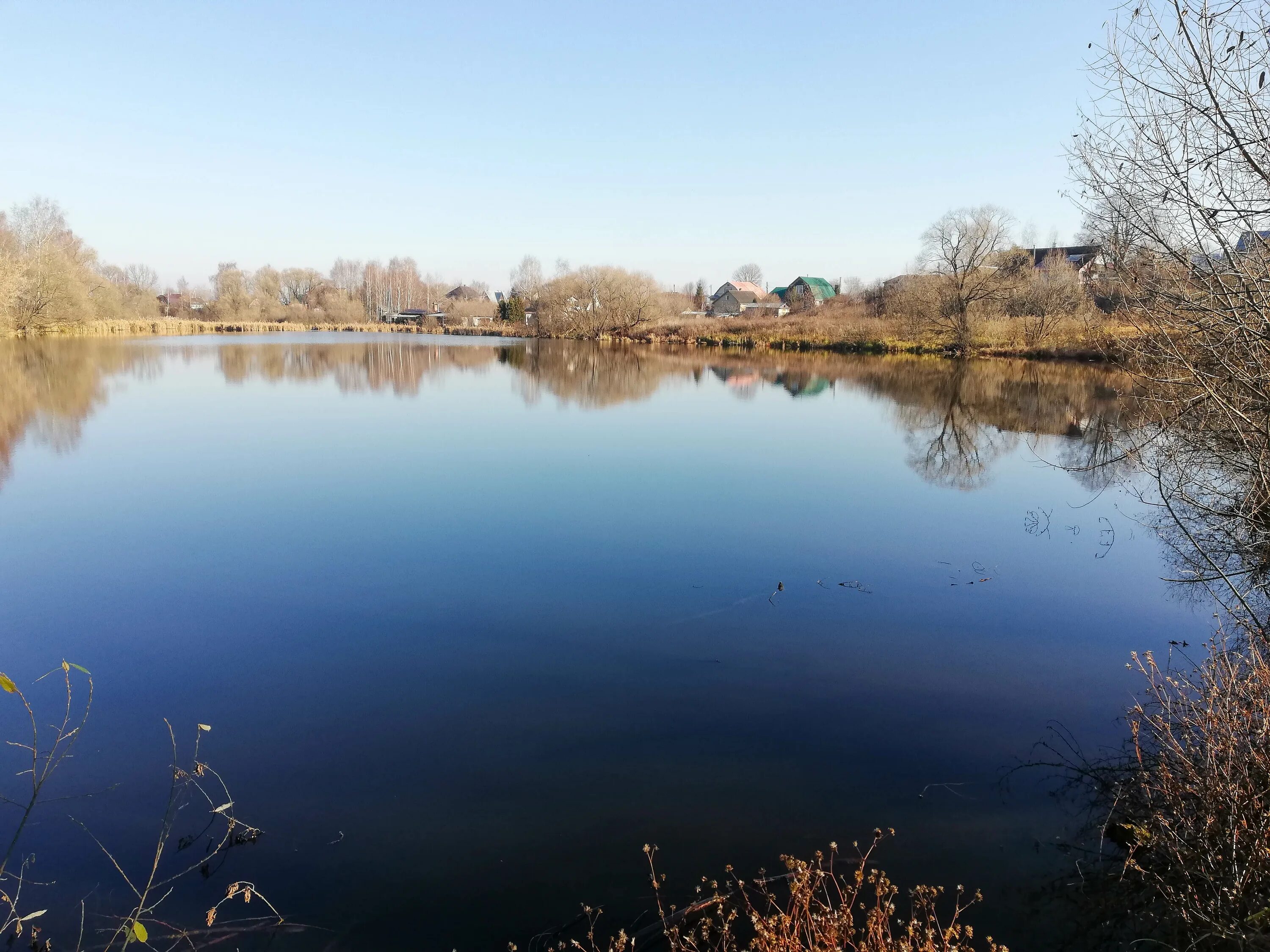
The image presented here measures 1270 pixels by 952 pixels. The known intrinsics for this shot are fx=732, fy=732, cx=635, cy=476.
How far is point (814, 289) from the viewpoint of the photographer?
2790 inches

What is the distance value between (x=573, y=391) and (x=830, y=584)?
1593 centimetres

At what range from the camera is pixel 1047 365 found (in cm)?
3044

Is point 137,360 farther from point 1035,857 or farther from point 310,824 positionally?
point 1035,857

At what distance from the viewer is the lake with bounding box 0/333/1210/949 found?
363 cm

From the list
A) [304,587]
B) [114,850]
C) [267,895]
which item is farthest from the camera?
[304,587]

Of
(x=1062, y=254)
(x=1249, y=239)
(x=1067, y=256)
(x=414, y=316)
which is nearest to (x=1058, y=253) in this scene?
(x=1062, y=254)

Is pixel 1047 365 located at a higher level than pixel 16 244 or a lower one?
lower

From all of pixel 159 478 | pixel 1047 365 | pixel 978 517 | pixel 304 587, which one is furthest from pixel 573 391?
pixel 1047 365

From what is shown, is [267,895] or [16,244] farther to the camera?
[16,244]

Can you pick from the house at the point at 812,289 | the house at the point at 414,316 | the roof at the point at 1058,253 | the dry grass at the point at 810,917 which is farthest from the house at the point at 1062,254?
the house at the point at 414,316

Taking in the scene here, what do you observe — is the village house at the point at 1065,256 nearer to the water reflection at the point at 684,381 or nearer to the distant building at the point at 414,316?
the water reflection at the point at 684,381

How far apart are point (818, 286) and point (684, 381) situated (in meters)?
52.0

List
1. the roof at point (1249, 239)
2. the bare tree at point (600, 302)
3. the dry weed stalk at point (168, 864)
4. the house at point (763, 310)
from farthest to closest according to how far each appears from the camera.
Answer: the house at point (763, 310)
the bare tree at point (600, 302)
the roof at point (1249, 239)
the dry weed stalk at point (168, 864)

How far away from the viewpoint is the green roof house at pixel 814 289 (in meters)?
68.9
